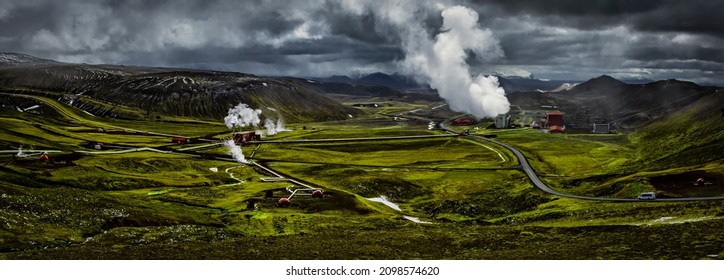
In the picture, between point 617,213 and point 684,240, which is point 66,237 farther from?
point 617,213

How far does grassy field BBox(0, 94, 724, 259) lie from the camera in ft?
160

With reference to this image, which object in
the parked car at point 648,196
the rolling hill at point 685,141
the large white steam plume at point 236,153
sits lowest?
the large white steam plume at point 236,153

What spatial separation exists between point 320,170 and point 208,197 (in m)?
48.6

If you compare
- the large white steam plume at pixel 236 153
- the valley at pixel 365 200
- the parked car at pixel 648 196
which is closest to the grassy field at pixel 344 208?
the valley at pixel 365 200

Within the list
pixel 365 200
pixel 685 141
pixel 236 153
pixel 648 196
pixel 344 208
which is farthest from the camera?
pixel 236 153

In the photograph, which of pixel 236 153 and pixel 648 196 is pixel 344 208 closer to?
pixel 648 196

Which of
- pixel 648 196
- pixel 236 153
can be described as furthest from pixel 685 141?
pixel 236 153

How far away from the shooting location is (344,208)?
9112cm

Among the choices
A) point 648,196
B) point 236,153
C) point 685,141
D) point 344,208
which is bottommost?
point 344,208

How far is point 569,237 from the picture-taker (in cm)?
5478

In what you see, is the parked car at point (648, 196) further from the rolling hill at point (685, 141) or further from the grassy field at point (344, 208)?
the rolling hill at point (685, 141)

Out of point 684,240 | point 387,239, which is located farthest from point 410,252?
point 684,240

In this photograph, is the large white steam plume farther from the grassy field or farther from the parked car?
the parked car

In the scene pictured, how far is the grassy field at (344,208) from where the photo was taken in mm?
48875
